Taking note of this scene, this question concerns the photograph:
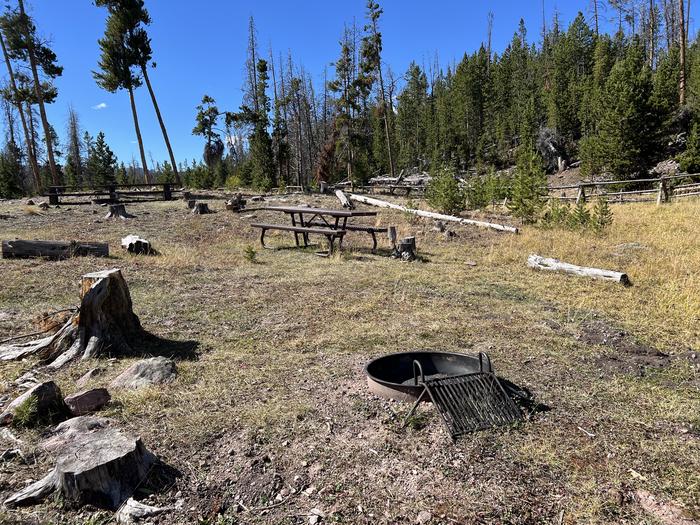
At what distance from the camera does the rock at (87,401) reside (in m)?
3.35

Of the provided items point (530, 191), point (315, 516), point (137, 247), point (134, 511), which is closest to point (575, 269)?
point (530, 191)

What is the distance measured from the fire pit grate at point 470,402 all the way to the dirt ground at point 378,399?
4.1 inches

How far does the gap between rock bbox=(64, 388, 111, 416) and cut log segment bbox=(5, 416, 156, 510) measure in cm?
71

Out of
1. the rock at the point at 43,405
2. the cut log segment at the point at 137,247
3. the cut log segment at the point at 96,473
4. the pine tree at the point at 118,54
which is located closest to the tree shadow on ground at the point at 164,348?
the rock at the point at 43,405

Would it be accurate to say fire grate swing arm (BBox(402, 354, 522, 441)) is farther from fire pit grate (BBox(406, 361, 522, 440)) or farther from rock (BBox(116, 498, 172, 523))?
rock (BBox(116, 498, 172, 523))

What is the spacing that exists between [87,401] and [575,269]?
777cm

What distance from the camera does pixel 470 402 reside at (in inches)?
132

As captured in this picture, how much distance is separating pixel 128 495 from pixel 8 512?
1.85 ft

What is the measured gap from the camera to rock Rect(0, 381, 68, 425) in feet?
10.3

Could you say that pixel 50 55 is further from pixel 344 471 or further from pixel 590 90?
pixel 590 90

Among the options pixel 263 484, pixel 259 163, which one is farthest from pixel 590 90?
pixel 263 484

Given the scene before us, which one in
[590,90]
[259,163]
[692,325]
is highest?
[590,90]

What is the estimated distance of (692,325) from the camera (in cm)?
542

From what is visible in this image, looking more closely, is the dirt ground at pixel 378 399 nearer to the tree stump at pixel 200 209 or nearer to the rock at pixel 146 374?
the rock at pixel 146 374
